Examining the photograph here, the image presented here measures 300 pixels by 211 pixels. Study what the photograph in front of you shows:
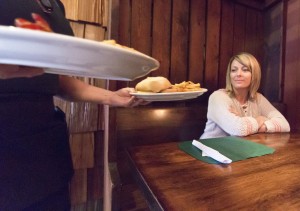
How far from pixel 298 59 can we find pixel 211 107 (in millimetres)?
1191

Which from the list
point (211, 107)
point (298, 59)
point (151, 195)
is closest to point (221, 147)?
point (151, 195)

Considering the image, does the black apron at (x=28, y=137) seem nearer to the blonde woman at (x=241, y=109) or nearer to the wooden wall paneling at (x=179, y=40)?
the blonde woman at (x=241, y=109)

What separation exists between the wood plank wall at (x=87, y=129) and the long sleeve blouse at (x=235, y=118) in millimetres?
737

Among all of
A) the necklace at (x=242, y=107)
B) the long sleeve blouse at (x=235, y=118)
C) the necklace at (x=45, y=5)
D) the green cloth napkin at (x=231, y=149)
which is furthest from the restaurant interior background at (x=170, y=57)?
the necklace at (x=45, y=5)

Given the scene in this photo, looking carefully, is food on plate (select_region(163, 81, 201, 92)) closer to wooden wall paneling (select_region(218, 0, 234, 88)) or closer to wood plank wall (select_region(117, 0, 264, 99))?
wood plank wall (select_region(117, 0, 264, 99))

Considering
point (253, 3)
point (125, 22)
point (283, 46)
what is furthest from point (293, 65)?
point (125, 22)

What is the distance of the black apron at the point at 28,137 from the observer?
1.85ft

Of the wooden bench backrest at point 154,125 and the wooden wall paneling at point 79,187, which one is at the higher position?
the wooden bench backrest at point 154,125

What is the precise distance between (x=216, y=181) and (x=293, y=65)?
2027 millimetres

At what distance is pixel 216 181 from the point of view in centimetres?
54

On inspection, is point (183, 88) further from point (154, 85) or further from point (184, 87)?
point (154, 85)

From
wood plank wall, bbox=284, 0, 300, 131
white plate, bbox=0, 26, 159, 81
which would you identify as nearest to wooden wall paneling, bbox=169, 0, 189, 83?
wood plank wall, bbox=284, 0, 300, 131

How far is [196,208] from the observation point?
41cm

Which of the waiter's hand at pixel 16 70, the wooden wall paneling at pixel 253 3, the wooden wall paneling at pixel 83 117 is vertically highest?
the wooden wall paneling at pixel 253 3
